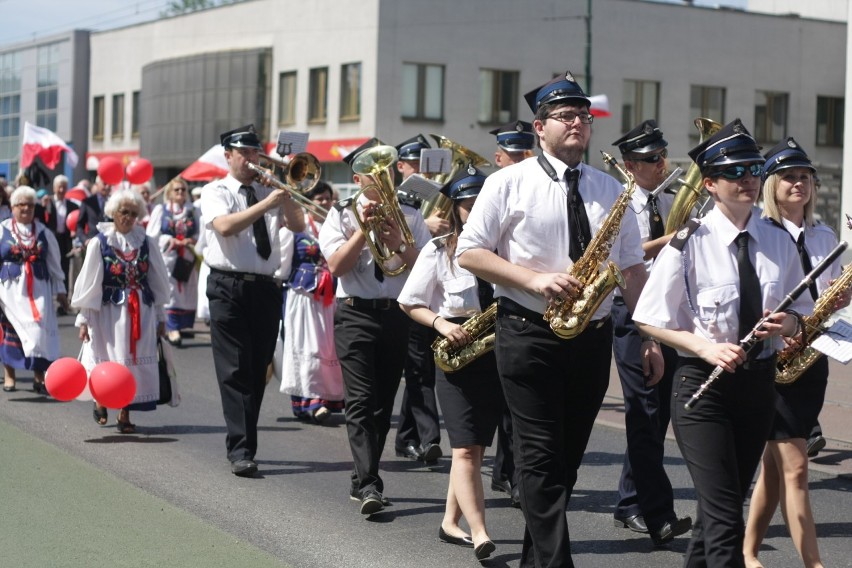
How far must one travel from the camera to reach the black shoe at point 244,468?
336 inches

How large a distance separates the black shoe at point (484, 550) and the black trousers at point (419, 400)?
286 centimetres

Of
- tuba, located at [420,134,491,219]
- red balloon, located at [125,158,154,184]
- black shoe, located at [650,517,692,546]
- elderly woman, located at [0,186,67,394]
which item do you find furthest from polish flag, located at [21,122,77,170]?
black shoe, located at [650,517,692,546]

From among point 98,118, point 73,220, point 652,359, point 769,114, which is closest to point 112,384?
point 652,359

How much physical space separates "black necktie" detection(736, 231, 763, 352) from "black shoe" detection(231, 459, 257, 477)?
4.16 metres

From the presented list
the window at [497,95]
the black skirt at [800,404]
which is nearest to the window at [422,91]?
the window at [497,95]

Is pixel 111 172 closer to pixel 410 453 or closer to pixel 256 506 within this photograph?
pixel 410 453

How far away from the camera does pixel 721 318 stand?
5219 mm

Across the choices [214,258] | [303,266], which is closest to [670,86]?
[303,266]

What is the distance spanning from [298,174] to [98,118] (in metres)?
54.2

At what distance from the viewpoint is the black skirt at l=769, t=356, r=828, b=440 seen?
616cm

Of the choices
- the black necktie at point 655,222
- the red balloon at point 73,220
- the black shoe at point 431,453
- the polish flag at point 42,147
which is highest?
the polish flag at point 42,147

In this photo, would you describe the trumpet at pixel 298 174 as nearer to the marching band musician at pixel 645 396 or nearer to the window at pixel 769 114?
the marching band musician at pixel 645 396

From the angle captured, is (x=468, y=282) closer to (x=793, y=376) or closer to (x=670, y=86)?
(x=793, y=376)

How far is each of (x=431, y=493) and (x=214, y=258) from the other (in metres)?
2.03
